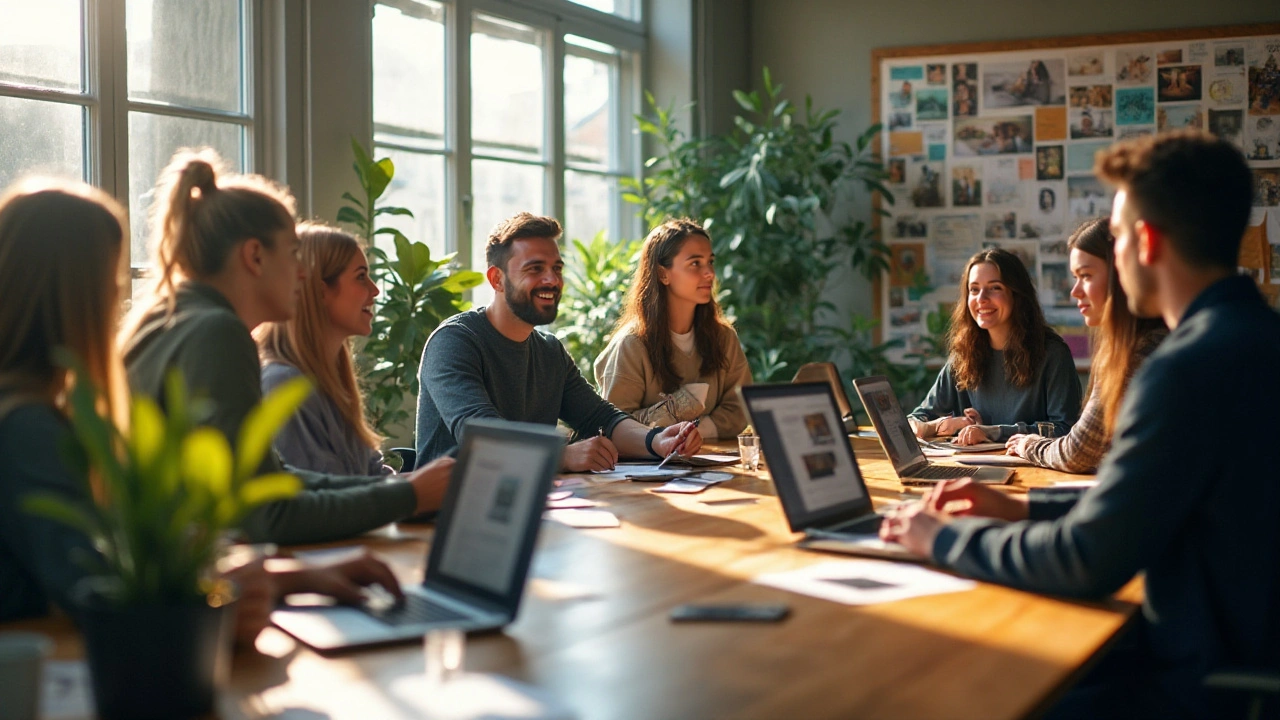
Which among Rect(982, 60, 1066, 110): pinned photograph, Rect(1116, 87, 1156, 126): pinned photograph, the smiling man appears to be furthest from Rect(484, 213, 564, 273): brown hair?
Rect(1116, 87, 1156, 126): pinned photograph

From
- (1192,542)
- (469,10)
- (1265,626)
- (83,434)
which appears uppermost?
(469,10)

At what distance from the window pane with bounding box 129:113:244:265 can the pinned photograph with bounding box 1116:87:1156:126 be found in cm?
436

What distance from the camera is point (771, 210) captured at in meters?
5.68

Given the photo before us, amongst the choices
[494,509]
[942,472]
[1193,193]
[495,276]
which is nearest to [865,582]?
[494,509]

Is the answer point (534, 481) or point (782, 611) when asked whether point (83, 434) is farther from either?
point (782, 611)

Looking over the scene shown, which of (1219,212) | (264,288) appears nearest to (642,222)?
(264,288)

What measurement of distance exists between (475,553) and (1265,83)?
5575mm

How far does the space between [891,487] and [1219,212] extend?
1254 mm

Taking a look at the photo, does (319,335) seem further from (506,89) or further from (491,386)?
(506,89)

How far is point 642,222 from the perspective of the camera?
6.47 meters

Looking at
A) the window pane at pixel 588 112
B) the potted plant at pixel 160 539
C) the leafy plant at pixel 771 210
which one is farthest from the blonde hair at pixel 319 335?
the window pane at pixel 588 112

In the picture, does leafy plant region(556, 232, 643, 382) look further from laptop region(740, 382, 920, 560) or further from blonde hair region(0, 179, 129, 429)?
blonde hair region(0, 179, 129, 429)

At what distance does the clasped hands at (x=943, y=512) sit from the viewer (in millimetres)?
1848

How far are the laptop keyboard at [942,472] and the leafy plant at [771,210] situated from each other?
2742 millimetres
